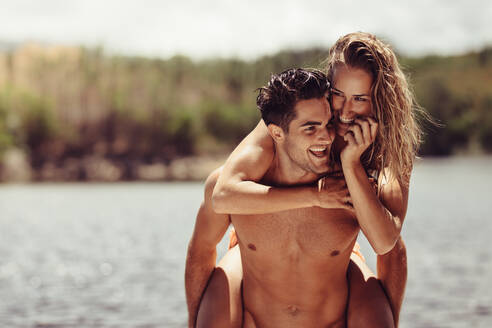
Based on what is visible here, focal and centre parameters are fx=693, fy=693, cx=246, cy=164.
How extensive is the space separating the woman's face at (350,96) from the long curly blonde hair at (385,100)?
0.02 metres

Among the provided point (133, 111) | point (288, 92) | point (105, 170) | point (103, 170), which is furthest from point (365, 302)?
point (133, 111)

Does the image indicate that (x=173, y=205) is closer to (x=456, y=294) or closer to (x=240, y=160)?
(x=456, y=294)

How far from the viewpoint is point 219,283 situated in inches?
119

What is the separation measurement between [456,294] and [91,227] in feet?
47.0

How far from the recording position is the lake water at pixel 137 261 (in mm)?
9320

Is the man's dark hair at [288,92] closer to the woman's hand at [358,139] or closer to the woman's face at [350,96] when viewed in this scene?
the woman's face at [350,96]

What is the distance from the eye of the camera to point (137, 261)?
15320mm

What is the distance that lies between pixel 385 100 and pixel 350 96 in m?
0.14

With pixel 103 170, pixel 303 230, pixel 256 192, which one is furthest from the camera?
pixel 103 170

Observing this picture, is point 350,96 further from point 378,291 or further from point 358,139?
point 378,291

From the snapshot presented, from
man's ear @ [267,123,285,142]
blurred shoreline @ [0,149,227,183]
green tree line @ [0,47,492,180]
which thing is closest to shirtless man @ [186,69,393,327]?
man's ear @ [267,123,285,142]

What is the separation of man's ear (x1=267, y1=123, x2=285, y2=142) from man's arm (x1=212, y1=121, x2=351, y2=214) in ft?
0.25

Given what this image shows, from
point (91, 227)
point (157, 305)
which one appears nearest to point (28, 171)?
point (91, 227)

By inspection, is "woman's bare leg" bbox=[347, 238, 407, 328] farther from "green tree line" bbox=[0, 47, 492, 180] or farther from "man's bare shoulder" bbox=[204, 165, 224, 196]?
"green tree line" bbox=[0, 47, 492, 180]
